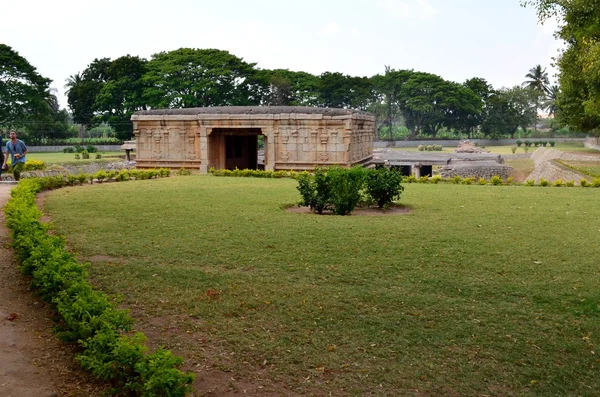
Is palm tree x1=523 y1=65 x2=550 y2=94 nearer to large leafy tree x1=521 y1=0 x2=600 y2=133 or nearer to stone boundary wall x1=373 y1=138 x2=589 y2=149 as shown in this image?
stone boundary wall x1=373 y1=138 x2=589 y2=149

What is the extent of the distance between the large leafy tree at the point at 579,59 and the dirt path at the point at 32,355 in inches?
510

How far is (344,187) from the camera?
34.8 feet

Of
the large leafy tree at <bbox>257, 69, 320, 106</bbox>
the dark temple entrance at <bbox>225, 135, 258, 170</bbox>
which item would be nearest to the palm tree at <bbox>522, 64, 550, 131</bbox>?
the large leafy tree at <bbox>257, 69, 320, 106</bbox>

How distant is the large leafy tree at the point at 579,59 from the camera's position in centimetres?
1434

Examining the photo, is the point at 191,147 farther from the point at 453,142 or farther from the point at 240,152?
the point at 453,142

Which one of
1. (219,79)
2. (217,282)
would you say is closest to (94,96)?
(219,79)

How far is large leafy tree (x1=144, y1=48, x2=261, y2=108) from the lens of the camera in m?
46.8

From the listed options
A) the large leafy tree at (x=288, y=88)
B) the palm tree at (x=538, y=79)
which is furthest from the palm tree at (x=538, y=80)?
the large leafy tree at (x=288, y=88)

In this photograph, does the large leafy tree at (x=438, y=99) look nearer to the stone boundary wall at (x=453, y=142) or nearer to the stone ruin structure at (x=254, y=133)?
the stone boundary wall at (x=453, y=142)

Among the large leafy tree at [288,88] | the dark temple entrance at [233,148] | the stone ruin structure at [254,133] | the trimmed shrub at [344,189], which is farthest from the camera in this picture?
the large leafy tree at [288,88]

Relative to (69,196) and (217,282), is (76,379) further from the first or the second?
(69,196)

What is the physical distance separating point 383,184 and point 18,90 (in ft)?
137

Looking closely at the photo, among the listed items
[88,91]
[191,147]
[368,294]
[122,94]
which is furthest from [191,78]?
[368,294]

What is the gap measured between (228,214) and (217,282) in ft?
14.7
